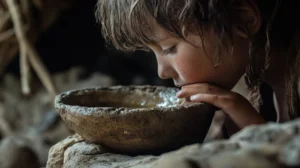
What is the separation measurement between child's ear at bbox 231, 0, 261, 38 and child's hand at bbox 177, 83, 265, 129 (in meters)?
0.16

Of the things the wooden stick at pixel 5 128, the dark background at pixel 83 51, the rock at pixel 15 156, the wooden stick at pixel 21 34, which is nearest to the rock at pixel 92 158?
the rock at pixel 15 156

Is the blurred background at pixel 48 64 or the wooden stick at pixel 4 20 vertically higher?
the wooden stick at pixel 4 20

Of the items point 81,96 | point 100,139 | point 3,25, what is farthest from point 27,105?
point 100,139

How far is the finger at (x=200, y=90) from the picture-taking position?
1.27 m

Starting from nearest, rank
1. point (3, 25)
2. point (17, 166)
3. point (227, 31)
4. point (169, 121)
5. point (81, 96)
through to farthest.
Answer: point (169, 121), point (227, 31), point (81, 96), point (17, 166), point (3, 25)

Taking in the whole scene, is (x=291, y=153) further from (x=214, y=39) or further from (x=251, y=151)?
(x=214, y=39)

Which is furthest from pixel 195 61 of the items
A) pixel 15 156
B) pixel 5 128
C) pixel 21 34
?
pixel 5 128

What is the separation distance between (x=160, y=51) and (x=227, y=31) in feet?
0.58

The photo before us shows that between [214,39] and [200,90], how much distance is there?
127 mm

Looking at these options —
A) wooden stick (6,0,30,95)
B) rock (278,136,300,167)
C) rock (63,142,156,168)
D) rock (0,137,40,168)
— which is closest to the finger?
rock (63,142,156,168)

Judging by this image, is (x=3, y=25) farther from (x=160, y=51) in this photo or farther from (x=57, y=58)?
(x=160, y=51)

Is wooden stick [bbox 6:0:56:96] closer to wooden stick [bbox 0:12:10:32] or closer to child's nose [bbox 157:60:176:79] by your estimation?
wooden stick [bbox 0:12:10:32]

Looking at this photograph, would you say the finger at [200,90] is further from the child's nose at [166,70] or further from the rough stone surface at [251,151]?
the rough stone surface at [251,151]

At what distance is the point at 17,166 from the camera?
218cm
